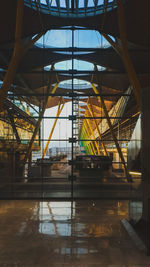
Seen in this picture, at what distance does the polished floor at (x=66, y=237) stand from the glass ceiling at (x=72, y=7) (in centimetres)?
1044

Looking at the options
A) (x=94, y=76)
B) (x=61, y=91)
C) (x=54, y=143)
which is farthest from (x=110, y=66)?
(x=54, y=143)

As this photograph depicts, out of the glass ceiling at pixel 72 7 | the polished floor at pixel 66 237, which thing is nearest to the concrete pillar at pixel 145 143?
the polished floor at pixel 66 237

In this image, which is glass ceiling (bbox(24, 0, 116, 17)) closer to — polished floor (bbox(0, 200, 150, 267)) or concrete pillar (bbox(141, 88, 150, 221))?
concrete pillar (bbox(141, 88, 150, 221))

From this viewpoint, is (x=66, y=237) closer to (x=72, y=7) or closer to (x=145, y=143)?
(x=145, y=143)

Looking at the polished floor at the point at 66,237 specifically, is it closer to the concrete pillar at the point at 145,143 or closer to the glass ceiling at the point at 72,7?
the concrete pillar at the point at 145,143

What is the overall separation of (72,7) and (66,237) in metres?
11.7

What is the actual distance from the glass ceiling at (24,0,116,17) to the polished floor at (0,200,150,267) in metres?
10.4

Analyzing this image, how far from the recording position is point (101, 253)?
5469mm

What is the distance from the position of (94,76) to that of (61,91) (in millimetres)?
2106

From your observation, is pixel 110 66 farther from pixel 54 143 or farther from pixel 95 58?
pixel 54 143

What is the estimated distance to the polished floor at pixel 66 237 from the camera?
5117 millimetres

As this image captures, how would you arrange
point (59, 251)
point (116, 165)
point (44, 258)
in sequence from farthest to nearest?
point (116, 165) < point (59, 251) < point (44, 258)

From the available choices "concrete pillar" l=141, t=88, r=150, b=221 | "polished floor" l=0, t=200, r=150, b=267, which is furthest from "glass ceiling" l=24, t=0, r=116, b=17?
"polished floor" l=0, t=200, r=150, b=267

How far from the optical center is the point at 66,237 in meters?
6.41
